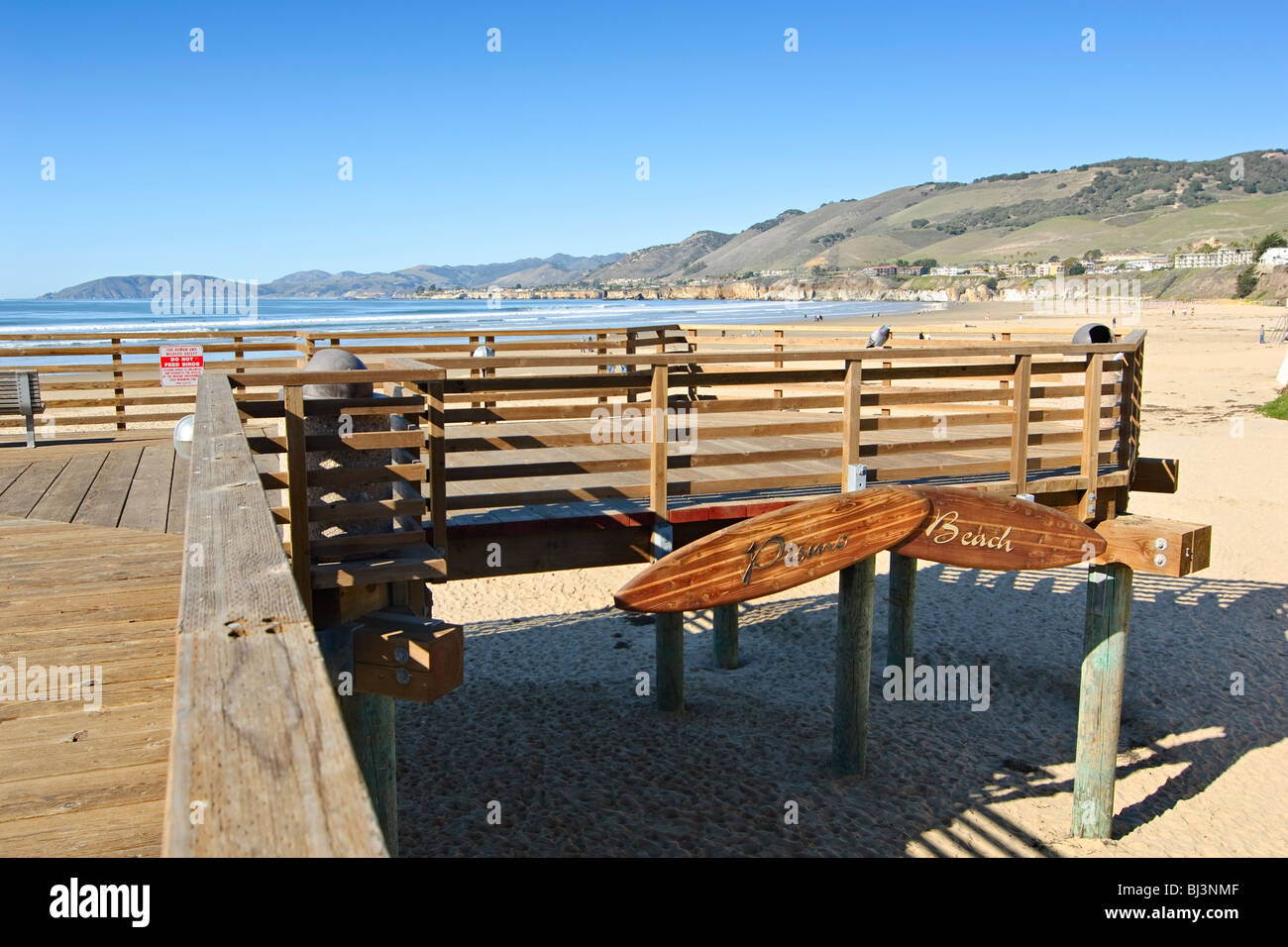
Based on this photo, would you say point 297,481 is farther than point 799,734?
No

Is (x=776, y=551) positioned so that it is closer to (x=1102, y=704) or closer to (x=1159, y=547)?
(x=1159, y=547)

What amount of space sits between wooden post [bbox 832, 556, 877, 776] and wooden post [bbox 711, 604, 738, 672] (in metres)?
2.61

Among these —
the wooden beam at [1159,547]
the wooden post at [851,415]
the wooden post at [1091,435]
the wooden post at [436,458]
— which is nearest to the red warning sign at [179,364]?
the wooden post at [436,458]

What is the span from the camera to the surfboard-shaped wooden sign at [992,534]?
18.0 ft

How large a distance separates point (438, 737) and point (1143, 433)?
19588 mm

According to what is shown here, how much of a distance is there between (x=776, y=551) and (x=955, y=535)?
1.33 metres

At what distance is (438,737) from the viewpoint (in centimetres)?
891

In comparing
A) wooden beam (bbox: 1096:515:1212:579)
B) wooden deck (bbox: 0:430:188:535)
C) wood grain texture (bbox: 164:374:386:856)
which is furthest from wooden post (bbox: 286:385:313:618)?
wooden beam (bbox: 1096:515:1212:579)

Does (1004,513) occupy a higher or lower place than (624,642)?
higher

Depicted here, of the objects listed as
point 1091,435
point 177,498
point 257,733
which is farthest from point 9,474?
point 1091,435

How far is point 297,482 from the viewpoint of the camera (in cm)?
485

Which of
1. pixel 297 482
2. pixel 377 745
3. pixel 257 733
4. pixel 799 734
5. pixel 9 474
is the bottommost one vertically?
pixel 799 734
